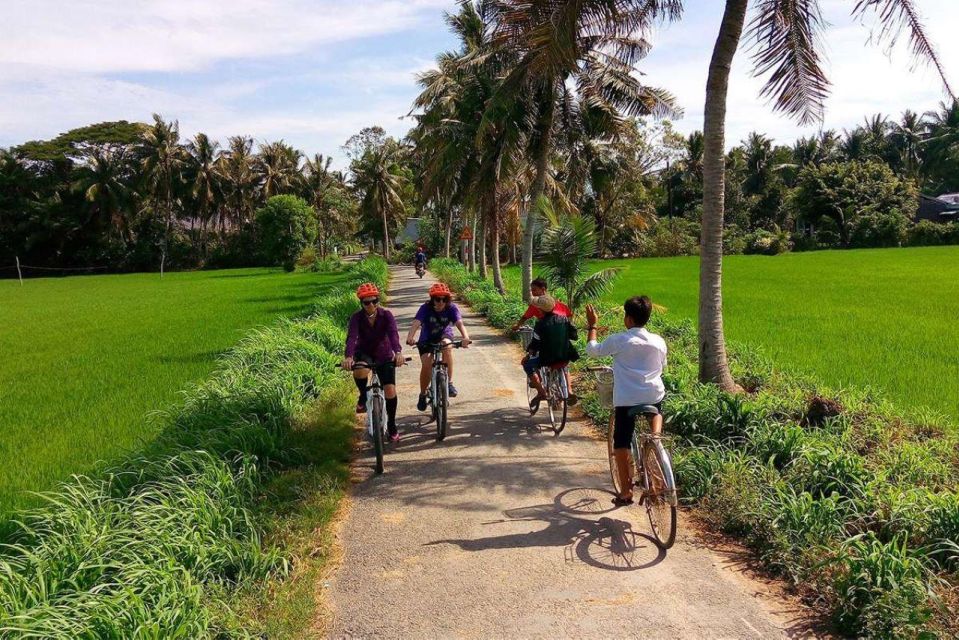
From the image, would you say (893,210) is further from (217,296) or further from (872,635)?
(872,635)


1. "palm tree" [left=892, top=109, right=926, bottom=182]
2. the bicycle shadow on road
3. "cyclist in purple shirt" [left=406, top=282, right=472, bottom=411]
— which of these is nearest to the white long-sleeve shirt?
the bicycle shadow on road

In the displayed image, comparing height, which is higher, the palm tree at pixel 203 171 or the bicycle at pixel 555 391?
the palm tree at pixel 203 171

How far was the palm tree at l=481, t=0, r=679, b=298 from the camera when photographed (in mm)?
7098

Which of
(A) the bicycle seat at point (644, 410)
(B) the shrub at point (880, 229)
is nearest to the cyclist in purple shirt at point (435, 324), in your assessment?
(A) the bicycle seat at point (644, 410)

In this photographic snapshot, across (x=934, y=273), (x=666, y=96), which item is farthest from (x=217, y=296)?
(x=934, y=273)

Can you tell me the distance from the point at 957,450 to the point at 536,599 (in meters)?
4.38

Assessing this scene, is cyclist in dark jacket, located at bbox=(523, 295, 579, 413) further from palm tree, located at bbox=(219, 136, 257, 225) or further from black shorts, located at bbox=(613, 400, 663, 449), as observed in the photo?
palm tree, located at bbox=(219, 136, 257, 225)

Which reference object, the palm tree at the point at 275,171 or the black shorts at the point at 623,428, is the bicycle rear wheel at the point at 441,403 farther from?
the palm tree at the point at 275,171

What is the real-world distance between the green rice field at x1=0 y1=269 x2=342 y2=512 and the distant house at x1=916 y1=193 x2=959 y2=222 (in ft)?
169

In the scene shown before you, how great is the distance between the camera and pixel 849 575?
3.45 meters

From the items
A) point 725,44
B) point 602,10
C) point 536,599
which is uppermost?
point 602,10

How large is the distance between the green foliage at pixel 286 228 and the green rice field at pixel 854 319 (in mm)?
25971

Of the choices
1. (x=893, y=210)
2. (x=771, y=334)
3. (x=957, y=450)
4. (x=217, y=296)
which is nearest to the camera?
(x=957, y=450)

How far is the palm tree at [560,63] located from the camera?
7.10 meters
